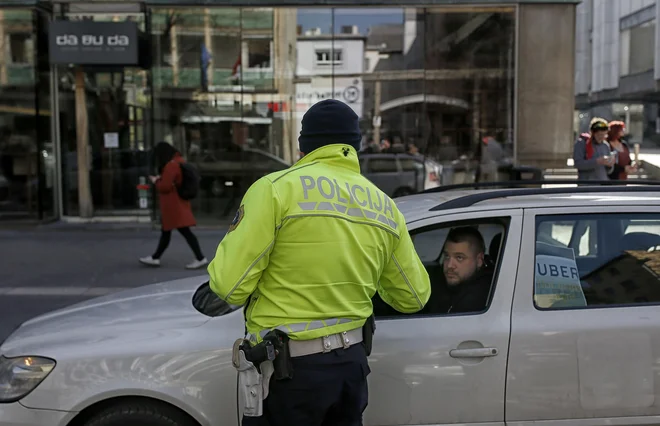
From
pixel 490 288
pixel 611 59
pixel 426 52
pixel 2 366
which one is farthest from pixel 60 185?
pixel 611 59

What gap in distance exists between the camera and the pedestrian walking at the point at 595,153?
9227 mm

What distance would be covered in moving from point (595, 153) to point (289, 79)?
20.9 ft

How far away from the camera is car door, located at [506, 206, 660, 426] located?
10.1 ft

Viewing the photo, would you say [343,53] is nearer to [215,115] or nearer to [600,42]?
[215,115]

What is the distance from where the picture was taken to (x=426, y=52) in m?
13.5

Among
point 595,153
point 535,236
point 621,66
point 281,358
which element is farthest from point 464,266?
point 621,66

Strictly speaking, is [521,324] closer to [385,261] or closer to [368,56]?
[385,261]

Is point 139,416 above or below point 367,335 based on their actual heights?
below

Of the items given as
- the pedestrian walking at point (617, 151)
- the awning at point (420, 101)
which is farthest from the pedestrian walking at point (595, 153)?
the awning at point (420, 101)

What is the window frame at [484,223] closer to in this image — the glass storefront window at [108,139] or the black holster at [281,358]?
the black holster at [281,358]

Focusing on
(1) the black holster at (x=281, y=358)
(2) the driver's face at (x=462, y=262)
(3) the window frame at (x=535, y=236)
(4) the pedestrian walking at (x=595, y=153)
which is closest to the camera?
(1) the black holster at (x=281, y=358)

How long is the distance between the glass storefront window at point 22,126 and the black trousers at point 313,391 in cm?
1255

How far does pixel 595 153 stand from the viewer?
367 inches

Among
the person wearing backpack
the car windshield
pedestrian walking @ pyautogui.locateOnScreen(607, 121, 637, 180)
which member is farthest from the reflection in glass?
the car windshield
